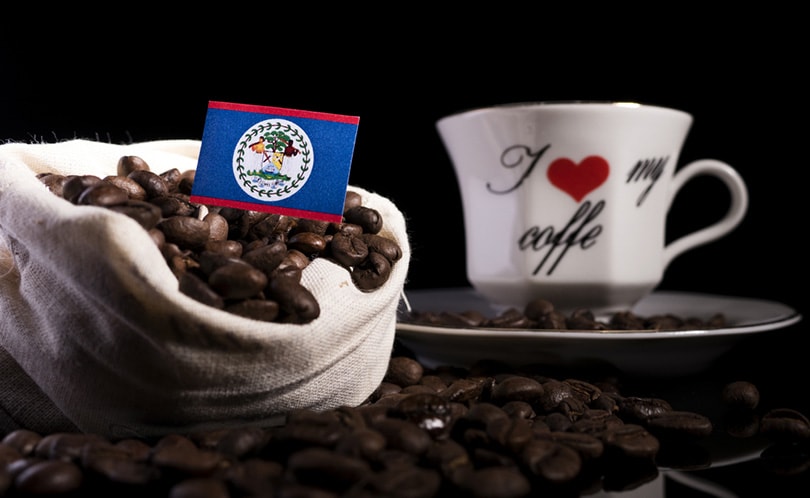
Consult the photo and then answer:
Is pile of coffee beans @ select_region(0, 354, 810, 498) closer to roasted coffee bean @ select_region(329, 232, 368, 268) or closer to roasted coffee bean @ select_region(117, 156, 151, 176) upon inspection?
roasted coffee bean @ select_region(329, 232, 368, 268)

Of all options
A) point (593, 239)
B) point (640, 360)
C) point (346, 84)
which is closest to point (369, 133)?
point (346, 84)

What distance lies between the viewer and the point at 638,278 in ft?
6.57

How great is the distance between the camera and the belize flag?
4.50 ft

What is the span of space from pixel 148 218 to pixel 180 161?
44cm

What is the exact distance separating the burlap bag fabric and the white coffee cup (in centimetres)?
66

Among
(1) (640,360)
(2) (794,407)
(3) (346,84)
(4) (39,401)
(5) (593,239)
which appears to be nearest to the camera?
(4) (39,401)

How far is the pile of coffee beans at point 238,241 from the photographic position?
113cm

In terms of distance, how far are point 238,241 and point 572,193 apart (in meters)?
0.93

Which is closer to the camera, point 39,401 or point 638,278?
point 39,401

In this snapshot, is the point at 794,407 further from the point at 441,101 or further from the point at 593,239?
the point at 441,101

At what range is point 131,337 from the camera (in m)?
1.10

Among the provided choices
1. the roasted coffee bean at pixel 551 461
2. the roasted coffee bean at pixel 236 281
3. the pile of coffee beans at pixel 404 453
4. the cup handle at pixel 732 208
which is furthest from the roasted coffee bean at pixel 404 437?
the cup handle at pixel 732 208

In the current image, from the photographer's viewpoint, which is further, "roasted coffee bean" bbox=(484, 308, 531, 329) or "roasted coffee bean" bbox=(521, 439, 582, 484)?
"roasted coffee bean" bbox=(484, 308, 531, 329)

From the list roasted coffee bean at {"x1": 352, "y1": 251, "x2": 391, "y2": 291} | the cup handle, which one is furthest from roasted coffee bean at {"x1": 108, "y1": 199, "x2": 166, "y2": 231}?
the cup handle
